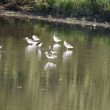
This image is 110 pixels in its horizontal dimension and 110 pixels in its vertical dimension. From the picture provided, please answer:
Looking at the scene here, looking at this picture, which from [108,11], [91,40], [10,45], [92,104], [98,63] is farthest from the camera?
[108,11]

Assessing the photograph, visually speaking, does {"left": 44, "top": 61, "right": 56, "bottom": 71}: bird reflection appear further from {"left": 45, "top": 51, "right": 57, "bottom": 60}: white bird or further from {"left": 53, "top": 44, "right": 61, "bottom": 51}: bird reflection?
{"left": 53, "top": 44, "right": 61, "bottom": 51}: bird reflection

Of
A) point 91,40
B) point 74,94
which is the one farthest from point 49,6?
point 74,94

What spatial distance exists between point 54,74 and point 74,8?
23309mm

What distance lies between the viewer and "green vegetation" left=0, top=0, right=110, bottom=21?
48.0 m

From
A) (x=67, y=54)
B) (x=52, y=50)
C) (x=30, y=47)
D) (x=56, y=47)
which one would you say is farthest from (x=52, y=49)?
(x=67, y=54)

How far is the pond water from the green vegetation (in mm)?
8232

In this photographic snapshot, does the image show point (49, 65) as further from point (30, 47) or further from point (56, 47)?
point (56, 47)

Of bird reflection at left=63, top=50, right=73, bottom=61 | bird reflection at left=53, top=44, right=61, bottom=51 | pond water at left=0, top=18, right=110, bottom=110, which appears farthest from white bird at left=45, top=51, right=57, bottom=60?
bird reflection at left=53, top=44, right=61, bottom=51

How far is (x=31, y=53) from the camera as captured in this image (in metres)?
30.7

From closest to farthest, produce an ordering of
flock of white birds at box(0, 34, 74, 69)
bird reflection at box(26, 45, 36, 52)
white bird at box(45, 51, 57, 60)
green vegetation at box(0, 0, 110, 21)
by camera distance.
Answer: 1. flock of white birds at box(0, 34, 74, 69)
2. white bird at box(45, 51, 57, 60)
3. bird reflection at box(26, 45, 36, 52)
4. green vegetation at box(0, 0, 110, 21)

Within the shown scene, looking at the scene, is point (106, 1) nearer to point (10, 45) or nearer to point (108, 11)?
point (108, 11)

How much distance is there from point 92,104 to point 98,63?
8.19m

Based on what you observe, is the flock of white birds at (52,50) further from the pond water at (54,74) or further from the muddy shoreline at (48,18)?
the muddy shoreline at (48,18)

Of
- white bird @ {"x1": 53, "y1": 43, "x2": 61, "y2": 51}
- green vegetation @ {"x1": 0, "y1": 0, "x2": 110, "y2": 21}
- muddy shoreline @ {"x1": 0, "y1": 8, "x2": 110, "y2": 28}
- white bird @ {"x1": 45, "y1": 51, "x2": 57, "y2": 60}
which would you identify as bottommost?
muddy shoreline @ {"x1": 0, "y1": 8, "x2": 110, "y2": 28}
